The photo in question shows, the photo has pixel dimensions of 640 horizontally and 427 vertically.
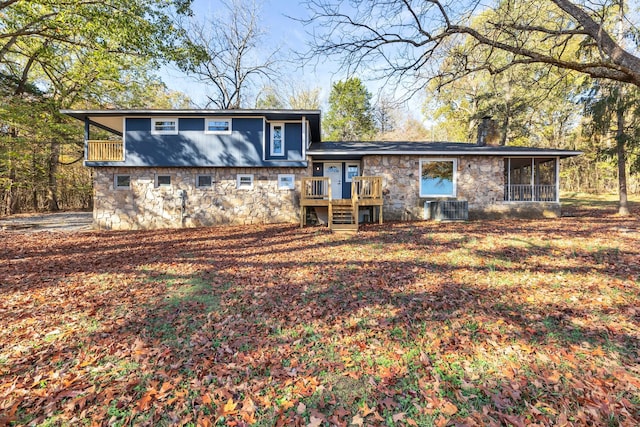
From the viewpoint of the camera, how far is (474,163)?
12430 millimetres

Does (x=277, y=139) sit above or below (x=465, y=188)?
above

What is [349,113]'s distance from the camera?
2862 centimetres

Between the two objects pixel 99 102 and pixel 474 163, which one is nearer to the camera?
pixel 474 163

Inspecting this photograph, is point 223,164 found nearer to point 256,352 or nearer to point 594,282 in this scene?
point 256,352

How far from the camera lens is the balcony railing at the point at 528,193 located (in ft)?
41.5

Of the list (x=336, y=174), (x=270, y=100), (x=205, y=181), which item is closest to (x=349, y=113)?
(x=270, y=100)

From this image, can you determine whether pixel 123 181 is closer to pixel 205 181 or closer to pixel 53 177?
pixel 205 181

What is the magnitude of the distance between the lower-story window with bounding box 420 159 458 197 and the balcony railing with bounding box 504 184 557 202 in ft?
8.41

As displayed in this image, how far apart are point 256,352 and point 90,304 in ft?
10.0

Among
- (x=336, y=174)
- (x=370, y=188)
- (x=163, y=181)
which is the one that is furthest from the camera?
(x=336, y=174)

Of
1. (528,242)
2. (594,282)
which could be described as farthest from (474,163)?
(594,282)

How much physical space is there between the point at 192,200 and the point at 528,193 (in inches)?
590

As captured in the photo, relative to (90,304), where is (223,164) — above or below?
above

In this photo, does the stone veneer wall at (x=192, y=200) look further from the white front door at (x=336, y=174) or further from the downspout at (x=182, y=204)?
the white front door at (x=336, y=174)
